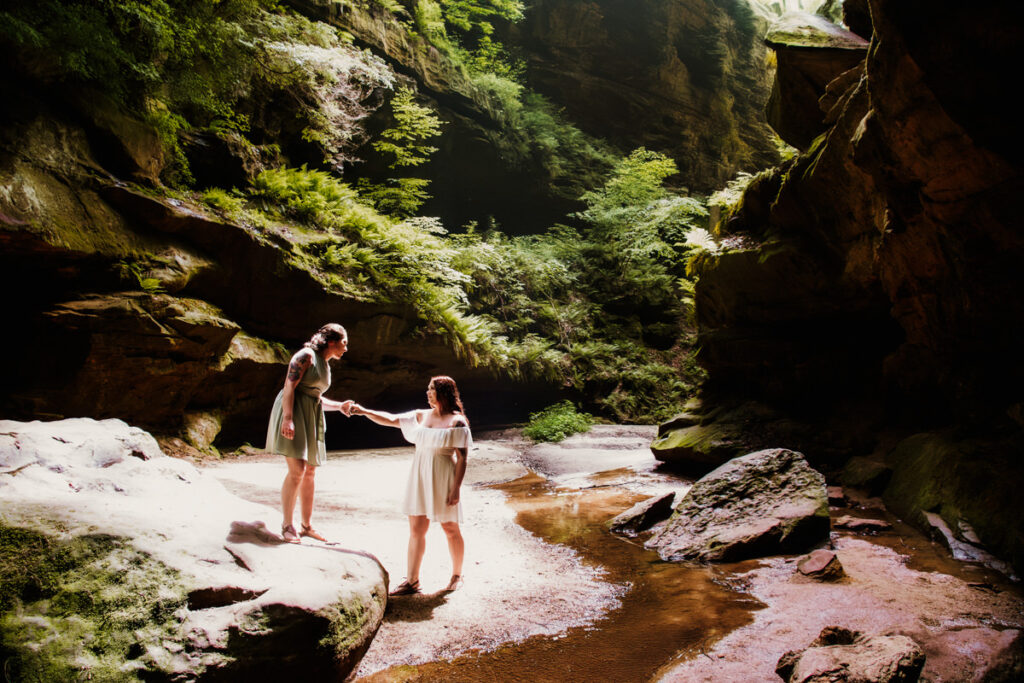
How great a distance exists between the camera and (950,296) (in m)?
5.93

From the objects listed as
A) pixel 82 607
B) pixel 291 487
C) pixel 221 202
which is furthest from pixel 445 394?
pixel 221 202

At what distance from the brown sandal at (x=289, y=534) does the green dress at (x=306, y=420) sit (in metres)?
0.47

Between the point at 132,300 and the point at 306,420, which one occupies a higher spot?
the point at 132,300

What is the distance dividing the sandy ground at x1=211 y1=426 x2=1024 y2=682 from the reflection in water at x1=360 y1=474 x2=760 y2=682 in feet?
0.24

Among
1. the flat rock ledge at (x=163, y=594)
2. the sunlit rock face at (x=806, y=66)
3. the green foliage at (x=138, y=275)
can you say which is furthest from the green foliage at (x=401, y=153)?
the flat rock ledge at (x=163, y=594)

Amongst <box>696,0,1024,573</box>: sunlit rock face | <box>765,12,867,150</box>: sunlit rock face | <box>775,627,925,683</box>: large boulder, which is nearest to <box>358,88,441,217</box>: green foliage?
<box>696,0,1024,573</box>: sunlit rock face

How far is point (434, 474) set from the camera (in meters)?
3.75

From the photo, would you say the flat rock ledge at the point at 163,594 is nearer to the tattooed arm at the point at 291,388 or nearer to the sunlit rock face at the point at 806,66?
the tattooed arm at the point at 291,388

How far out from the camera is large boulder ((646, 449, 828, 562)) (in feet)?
15.4

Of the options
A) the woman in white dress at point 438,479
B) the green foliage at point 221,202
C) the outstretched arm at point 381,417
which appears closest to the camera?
the woman in white dress at point 438,479

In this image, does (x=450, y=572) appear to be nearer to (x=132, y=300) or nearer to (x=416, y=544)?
(x=416, y=544)

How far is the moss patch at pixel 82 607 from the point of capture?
1994 millimetres

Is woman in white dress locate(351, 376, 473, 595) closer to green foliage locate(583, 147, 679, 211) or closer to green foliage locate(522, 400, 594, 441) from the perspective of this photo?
green foliage locate(522, 400, 594, 441)

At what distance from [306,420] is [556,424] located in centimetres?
965
